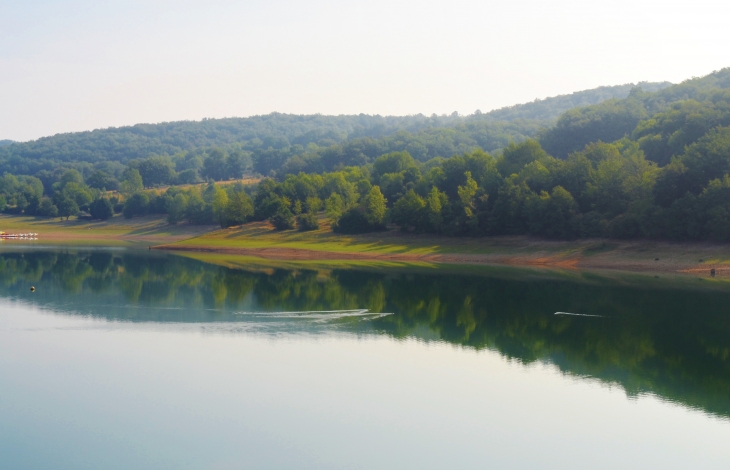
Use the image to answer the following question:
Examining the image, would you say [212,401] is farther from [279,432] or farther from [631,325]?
[631,325]

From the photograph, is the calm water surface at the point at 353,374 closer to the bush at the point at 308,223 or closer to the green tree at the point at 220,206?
the bush at the point at 308,223

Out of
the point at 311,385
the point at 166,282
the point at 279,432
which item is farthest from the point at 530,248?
the point at 279,432

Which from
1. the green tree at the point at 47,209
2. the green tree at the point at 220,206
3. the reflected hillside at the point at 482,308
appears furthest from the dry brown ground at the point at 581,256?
the green tree at the point at 47,209

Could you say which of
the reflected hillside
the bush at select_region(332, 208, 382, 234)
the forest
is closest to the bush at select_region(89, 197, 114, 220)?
the forest

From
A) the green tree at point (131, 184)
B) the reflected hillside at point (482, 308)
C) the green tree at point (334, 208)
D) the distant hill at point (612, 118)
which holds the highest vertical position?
the distant hill at point (612, 118)

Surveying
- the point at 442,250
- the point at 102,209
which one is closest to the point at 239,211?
the point at 442,250

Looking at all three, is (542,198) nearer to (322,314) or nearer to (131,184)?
(322,314)

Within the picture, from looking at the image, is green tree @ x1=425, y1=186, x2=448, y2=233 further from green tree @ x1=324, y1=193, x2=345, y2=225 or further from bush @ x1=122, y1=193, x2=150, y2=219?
bush @ x1=122, y1=193, x2=150, y2=219
